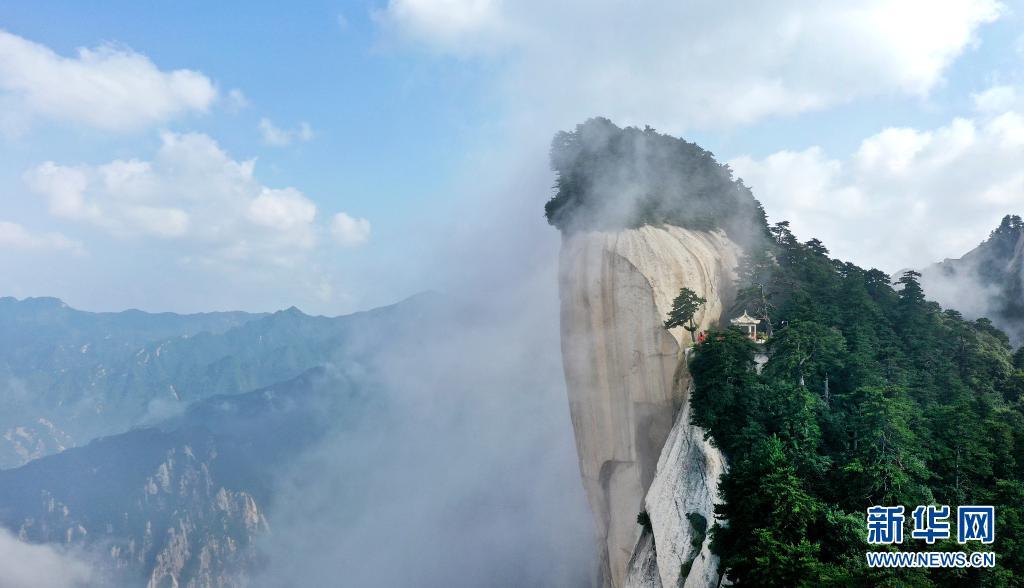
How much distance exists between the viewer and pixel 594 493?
35094mm

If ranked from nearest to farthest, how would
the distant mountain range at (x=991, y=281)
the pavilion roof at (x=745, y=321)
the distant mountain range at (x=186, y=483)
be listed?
1. the pavilion roof at (x=745, y=321)
2. the distant mountain range at (x=991, y=281)
3. the distant mountain range at (x=186, y=483)

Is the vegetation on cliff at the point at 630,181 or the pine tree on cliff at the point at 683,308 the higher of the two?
the vegetation on cliff at the point at 630,181

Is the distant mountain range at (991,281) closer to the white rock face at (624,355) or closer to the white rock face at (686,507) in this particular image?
the white rock face at (624,355)

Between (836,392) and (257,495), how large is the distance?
112 m

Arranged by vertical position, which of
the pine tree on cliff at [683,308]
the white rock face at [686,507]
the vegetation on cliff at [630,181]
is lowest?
the white rock face at [686,507]

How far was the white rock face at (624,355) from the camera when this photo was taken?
31.5 m

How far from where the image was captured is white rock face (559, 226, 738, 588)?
31500 mm

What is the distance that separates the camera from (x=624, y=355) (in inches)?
1275

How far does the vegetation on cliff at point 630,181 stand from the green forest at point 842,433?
5386 mm

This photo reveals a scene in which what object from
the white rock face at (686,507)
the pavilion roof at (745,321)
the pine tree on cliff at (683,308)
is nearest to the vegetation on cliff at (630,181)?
the pine tree on cliff at (683,308)

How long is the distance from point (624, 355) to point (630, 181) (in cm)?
1004

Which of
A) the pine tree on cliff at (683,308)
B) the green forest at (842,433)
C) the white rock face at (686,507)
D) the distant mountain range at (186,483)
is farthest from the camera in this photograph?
the distant mountain range at (186,483)

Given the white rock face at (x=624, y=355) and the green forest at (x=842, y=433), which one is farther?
the white rock face at (x=624, y=355)

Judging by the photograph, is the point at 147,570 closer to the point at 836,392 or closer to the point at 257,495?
the point at 257,495
